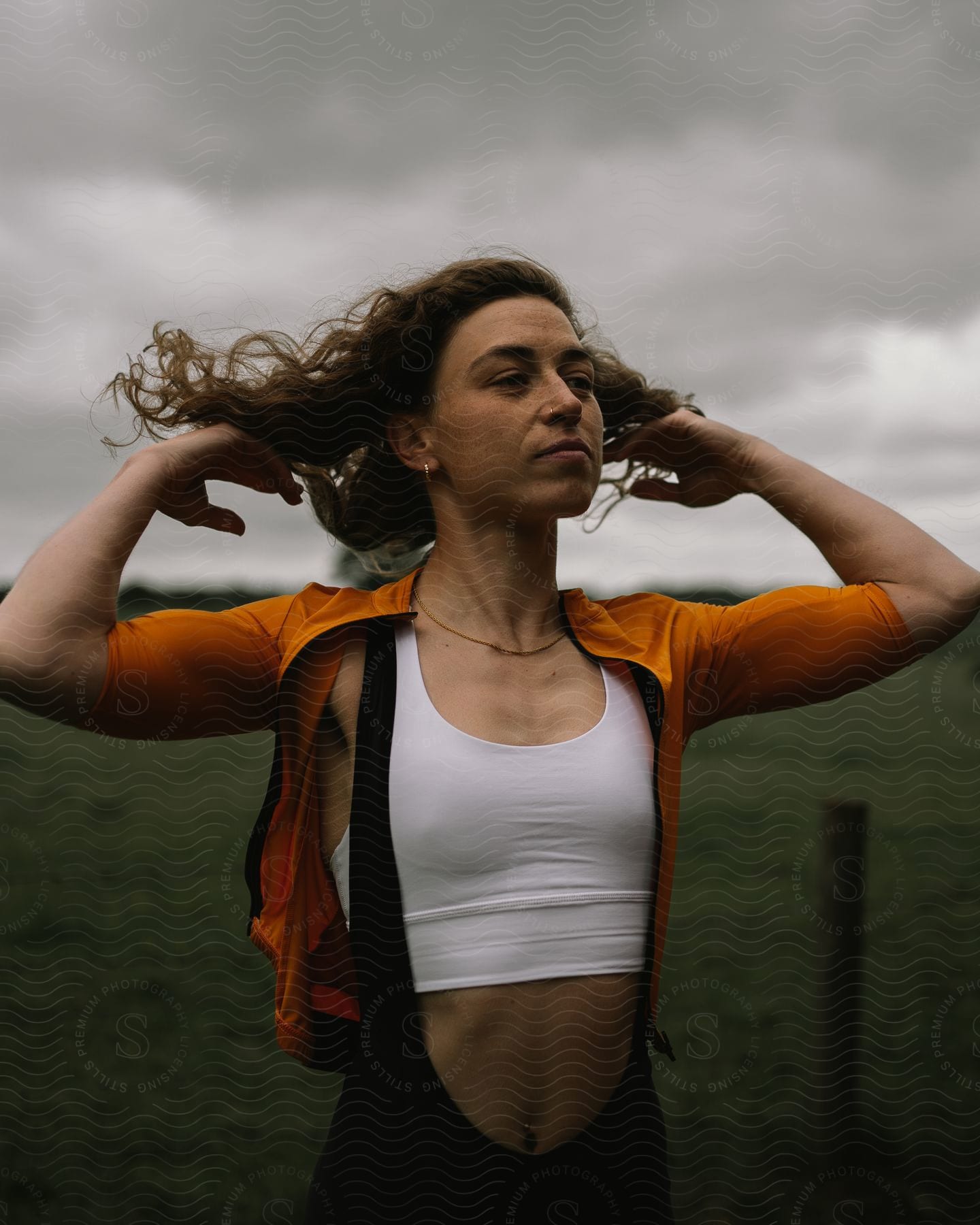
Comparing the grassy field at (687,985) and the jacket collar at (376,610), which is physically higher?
the jacket collar at (376,610)

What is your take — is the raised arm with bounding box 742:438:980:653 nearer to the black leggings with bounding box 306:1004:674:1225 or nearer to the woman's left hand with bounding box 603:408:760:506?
the woman's left hand with bounding box 603:408:760:506

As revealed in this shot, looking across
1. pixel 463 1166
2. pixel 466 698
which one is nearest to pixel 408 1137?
pixel 463 1166

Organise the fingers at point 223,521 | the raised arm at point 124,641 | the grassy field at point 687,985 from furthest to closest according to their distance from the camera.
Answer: the grassy field at point 687,985, the fingers at point 223,521, the raised arm at point 124,641

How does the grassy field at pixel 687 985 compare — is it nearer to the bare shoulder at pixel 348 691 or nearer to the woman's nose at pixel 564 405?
the bare shoulder at pixel 348 691

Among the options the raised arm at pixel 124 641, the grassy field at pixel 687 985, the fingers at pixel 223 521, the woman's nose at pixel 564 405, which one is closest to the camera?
the raised arm at pixel 124 641

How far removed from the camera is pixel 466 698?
105 centimetres

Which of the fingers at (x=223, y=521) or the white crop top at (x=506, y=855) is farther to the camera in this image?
the fingers at (x=223, y=521)

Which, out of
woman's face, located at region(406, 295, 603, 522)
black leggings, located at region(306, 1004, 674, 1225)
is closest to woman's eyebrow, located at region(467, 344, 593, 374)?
woman's face, located at region(406, 295, 603, 522)

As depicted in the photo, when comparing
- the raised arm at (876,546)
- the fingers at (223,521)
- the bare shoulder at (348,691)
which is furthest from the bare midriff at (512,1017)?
the raised arm at (876,546)

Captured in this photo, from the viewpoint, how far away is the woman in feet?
3.24

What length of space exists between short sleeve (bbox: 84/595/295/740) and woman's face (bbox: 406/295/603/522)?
267 millimetres

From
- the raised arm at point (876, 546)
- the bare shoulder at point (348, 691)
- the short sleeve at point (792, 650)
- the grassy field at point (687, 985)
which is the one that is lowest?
the grassy field at point (687, 985)

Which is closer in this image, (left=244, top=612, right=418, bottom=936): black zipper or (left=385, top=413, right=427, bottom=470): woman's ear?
(left=244, top=612, right=418, bottom=936): black zipper

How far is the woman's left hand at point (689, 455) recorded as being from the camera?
1.25 m
